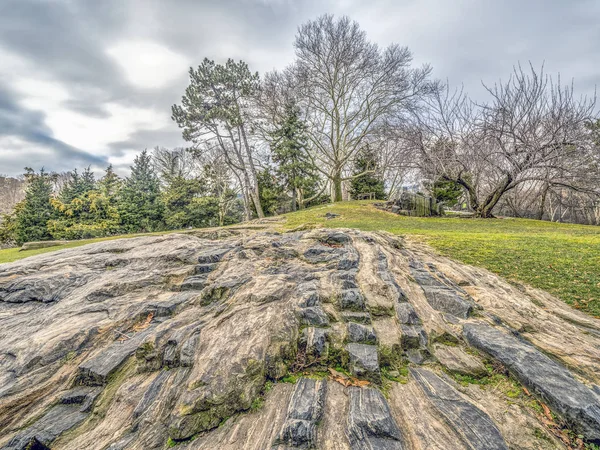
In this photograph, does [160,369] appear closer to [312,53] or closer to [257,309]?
[257,309]

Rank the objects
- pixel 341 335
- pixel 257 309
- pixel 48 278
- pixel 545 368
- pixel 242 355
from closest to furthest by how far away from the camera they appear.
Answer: pixel 545 368 < pixel 242 355 < pixel 341 335 < pixel 257 309 < pixel 48 278

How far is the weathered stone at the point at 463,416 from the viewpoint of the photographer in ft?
5.81

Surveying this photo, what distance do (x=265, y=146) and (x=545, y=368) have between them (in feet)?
81.2

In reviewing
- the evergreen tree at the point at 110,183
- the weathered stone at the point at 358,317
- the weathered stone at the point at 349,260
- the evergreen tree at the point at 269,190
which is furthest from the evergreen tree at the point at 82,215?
the weathered stone at the point at 358,317

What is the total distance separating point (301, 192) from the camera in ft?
77.7

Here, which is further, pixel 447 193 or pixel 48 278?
pixel 447 193

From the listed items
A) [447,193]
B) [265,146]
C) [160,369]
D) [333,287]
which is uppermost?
[265,146]

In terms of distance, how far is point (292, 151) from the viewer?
69.5 feet

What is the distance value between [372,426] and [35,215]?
26669mm

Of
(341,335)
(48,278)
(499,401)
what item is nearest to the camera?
(499,401)

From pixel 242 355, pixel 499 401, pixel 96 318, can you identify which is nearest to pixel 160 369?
pixel 242 355

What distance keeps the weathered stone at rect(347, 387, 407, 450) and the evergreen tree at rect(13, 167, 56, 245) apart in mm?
25398

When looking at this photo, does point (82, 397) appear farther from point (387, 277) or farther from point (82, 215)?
point (82, 215)

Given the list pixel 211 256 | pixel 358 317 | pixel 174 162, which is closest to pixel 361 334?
pixel 358 317
